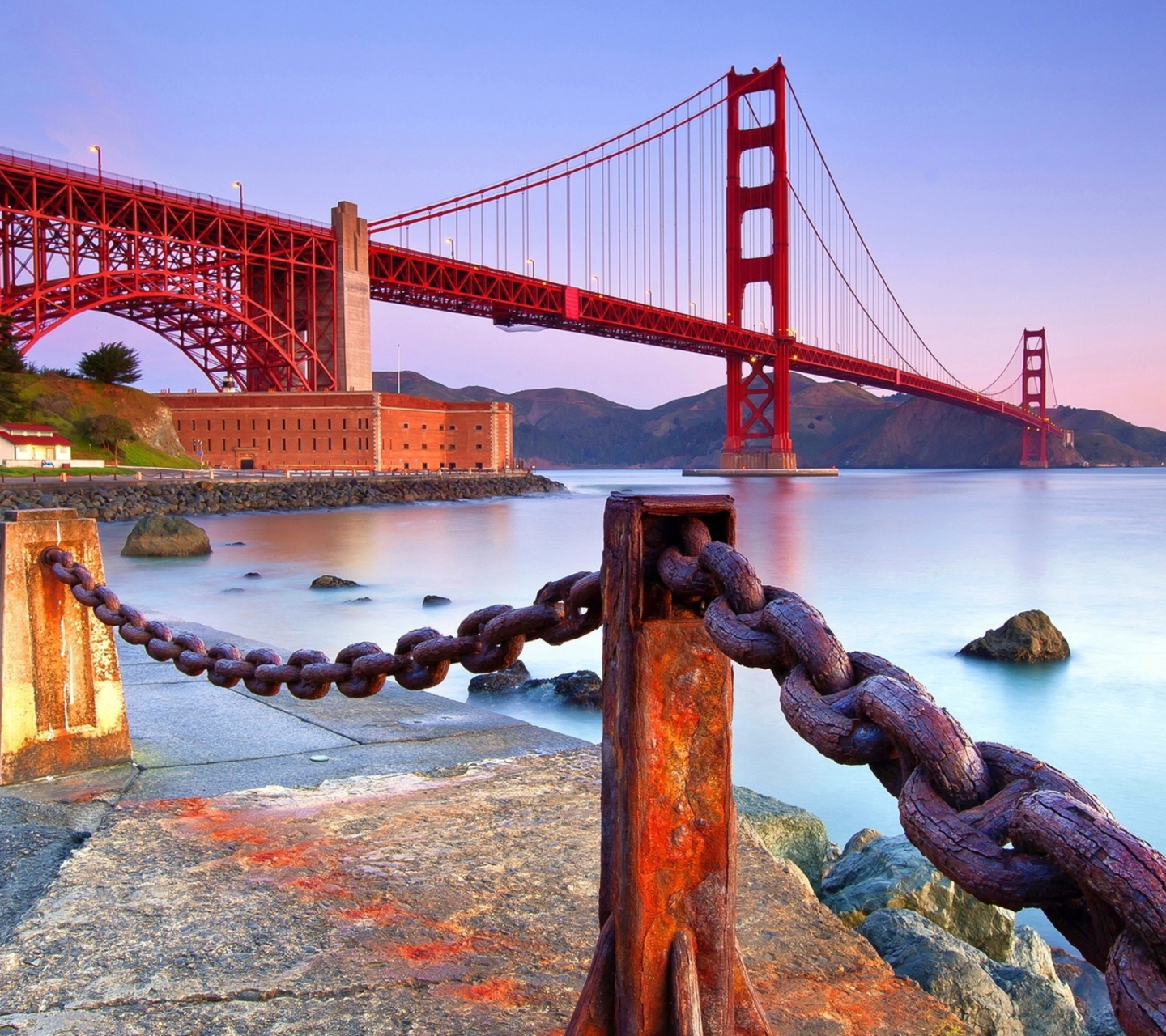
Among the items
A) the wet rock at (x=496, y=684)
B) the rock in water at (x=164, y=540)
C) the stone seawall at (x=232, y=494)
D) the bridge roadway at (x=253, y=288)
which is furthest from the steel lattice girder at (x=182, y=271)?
the wet rock at (x=496, y=684)

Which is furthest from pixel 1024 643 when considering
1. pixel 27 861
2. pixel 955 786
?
pixel 955 786

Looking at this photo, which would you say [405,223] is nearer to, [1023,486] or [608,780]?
[1023,486]

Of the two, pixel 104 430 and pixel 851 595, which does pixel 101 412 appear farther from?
pixel 851 595

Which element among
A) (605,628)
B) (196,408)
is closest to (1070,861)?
(605,628)

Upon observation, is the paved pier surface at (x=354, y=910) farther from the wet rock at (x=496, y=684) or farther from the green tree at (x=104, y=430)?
the green tree at (x=104, y=430)

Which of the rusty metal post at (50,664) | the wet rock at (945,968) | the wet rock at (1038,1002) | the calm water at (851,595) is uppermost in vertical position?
the rusty metal post at (50,664)

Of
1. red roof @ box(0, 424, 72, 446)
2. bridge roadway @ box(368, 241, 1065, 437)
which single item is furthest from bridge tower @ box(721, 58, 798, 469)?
red roof @ box(0, 424, 72, 446)
